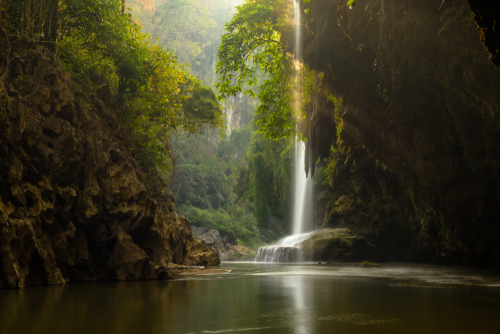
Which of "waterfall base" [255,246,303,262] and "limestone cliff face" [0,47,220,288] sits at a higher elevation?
"limestone cliff face" [0,47,220,288]

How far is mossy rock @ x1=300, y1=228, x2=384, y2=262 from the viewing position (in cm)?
1664

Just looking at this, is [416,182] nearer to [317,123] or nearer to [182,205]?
[317,123]

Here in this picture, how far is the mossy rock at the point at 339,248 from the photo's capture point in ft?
54.6

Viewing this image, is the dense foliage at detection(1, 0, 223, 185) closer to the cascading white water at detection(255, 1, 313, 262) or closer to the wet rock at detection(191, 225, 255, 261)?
the cascading white water at detection(255, 1, 313, 262)

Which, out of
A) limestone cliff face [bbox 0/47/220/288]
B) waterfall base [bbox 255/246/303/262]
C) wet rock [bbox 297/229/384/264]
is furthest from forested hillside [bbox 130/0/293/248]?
limestone cliff face [bbox 0/47/220/288]

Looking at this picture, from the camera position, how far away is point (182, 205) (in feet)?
121

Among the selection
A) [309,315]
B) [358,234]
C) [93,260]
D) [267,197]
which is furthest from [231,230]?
[309,315]

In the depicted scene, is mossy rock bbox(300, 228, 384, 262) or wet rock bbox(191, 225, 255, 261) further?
wet rock bbox(191, 225, 255, 261)

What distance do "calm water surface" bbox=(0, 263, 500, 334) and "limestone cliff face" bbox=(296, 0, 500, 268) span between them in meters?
4.05

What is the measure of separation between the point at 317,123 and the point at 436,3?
4.92 m

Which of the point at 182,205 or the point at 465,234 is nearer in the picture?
the point at 465,234

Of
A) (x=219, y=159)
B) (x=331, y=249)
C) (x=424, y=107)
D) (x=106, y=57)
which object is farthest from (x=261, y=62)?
(x=219, y=159)

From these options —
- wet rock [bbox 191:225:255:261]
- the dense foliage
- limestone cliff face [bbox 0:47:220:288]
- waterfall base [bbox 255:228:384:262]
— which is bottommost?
wet rock [bbox 191:225:255:261]

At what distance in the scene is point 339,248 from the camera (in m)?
17.0
